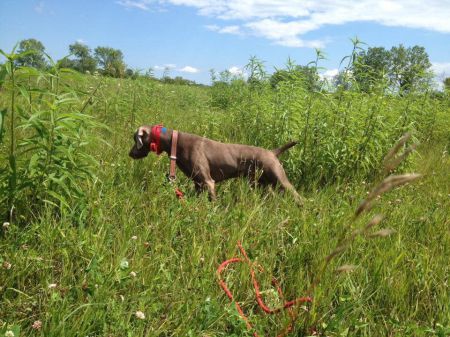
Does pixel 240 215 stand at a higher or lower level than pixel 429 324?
higher

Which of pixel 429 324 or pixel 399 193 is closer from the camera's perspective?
Answer: pixel 429 324

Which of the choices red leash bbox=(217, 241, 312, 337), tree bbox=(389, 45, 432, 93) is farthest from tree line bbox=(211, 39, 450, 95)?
red leash bbox=(217, 241, 312, 337)

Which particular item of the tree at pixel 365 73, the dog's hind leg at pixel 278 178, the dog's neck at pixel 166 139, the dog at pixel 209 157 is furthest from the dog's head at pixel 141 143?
the tree at pixel 365 73

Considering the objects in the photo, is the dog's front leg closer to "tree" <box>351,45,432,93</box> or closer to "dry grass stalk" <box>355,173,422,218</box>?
"tree" <box>351,45,432,93</box>

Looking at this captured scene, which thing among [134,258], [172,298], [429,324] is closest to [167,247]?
[134,258]

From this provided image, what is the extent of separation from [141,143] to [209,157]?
838 millimetres

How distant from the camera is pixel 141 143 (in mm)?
4535

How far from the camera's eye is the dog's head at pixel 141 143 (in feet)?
14.8

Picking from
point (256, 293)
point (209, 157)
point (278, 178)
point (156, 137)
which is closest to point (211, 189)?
point (209, 157)

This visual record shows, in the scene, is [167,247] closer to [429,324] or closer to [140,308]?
[140,308]

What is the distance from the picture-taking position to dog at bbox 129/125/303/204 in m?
4.56

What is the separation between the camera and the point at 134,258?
2.40 meters

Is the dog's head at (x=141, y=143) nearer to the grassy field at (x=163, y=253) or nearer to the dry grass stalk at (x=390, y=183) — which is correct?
the grassy field at (x=163, y=253)

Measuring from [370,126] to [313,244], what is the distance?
274cm
